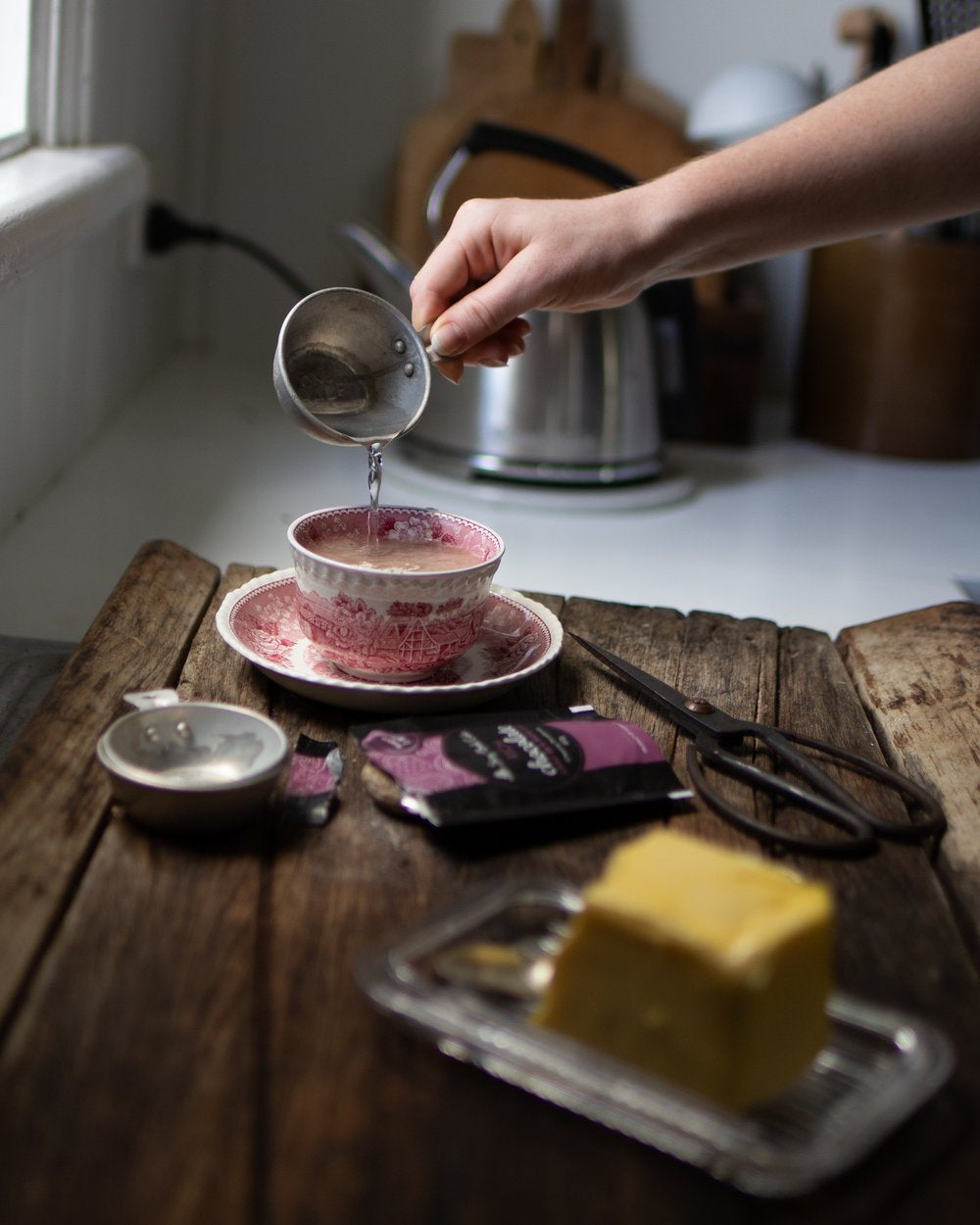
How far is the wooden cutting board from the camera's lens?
1669 mm

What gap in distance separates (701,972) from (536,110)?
1.44 meters

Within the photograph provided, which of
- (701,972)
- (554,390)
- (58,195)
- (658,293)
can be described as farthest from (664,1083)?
(658,293)

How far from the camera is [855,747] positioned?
723 millimetres

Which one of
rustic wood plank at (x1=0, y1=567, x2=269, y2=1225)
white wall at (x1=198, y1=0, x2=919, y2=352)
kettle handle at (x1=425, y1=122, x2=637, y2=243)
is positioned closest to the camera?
rustic wood plank at (x1=0, y1=567, x2=269, y2=1225)

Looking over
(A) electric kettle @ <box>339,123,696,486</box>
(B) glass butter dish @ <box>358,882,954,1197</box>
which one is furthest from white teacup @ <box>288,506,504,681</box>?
(A) electric kettle @ <box>339,123,696,486</box>

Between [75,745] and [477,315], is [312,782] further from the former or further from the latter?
[477,315]

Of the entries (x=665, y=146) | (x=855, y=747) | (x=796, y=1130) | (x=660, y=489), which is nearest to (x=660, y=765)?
(x=855, y=747)

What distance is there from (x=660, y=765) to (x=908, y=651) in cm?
28

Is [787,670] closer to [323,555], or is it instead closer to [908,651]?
[908,651]

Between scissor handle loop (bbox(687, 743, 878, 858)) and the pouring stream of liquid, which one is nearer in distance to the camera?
scissor handle loop (bbox(687, 743, 878, 858))

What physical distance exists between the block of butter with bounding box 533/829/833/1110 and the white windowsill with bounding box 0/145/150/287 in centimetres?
73

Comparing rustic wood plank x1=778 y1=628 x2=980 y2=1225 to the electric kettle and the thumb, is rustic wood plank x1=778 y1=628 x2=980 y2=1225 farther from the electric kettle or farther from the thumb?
the electric kettle

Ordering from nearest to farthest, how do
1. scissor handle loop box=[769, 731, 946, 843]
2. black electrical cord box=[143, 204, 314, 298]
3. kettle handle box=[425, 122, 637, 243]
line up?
scissor handle loop box=[769, 731, 946, 843] → kettle handle box=[425, 122, 637, 243] → black electrical cord box=[143, 204, 314, 298]

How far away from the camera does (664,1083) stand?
422 mm
